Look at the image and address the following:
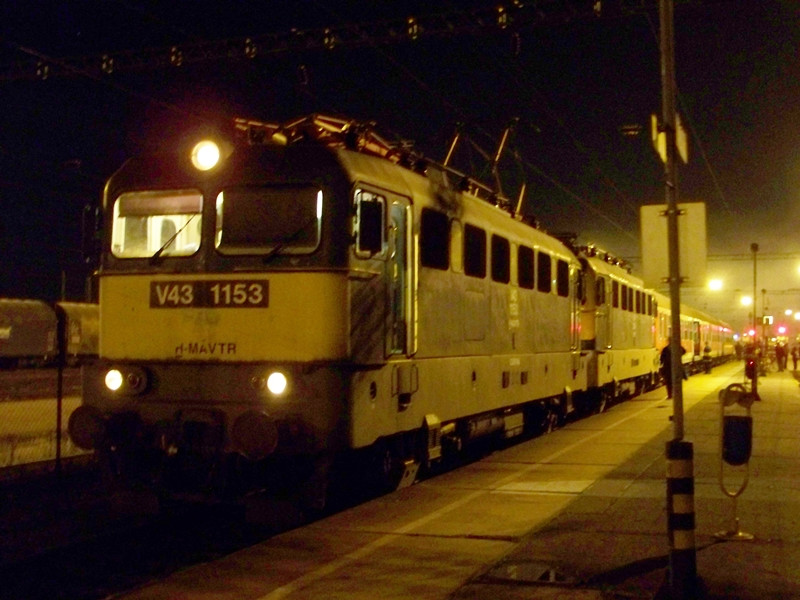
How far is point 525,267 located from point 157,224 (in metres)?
6.43

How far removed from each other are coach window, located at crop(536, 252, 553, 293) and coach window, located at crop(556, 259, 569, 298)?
1.83ft

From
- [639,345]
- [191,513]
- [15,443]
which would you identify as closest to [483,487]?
[191,513]

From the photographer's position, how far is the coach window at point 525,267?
46.4 ft

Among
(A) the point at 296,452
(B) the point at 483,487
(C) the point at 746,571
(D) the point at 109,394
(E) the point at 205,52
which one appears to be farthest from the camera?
(E) the point at 205,52

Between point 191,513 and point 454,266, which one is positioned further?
point 454,266

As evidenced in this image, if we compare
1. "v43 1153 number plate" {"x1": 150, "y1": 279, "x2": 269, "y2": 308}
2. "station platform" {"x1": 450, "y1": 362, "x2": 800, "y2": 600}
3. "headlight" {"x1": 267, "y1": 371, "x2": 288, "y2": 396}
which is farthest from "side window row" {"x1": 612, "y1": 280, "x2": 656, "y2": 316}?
"headlight" {"x1": 267, "y1": 371, "x2": 288, "y2": 396}

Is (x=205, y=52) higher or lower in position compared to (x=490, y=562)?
higher

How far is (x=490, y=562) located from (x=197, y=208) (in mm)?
4104

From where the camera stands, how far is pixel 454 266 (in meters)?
11.3

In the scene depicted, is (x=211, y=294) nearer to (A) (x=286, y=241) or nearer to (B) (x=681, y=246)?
(A) (x=286, y=241)

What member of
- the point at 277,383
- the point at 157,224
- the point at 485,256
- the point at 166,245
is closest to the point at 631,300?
the point at 485,256

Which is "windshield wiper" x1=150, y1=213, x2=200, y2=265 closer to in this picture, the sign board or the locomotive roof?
the locomotive roof

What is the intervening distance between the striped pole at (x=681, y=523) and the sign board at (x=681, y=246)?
1.26m

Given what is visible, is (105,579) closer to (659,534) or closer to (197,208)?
(197,208)
